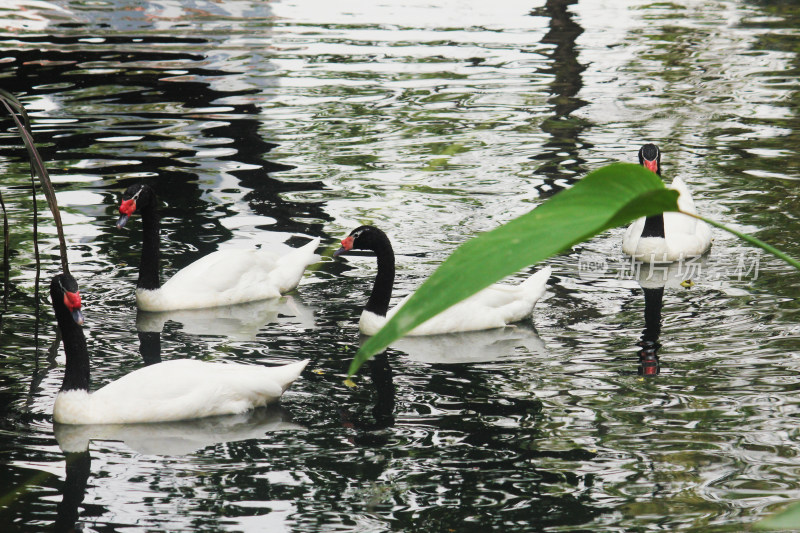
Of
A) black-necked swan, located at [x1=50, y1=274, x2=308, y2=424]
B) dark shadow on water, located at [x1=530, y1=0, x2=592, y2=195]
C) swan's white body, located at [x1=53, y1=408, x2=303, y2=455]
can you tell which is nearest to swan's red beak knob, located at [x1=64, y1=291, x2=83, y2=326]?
black-necked swan, located at [x1=50, y1=274, x2=308, y2=424]

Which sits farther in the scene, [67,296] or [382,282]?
[382,282]

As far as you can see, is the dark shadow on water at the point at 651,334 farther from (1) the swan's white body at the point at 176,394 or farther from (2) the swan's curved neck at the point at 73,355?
(2) the swan's curved neck at the point at 73,355

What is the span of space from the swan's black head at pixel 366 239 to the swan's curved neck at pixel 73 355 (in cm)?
242

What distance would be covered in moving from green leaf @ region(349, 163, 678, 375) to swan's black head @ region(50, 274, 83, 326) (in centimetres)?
520

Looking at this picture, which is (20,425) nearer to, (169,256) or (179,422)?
(179,422)

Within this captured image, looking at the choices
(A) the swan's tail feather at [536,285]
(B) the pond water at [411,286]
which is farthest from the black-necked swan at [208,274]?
(A) the swan's tail feather at [536,285]

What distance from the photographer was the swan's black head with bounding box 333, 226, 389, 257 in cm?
809

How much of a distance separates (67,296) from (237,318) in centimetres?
239

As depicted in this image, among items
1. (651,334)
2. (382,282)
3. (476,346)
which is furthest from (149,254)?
(651,334)

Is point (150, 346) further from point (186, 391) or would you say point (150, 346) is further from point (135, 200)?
point (186, 391)

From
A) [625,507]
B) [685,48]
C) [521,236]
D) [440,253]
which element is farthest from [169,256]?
[685,48]

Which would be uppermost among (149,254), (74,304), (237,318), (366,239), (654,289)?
(74,304)

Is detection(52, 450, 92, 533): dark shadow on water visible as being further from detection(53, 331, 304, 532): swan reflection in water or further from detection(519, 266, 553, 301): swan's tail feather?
detection(519, 266, 553, 301): swan's tail feather

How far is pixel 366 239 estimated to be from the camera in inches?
322
